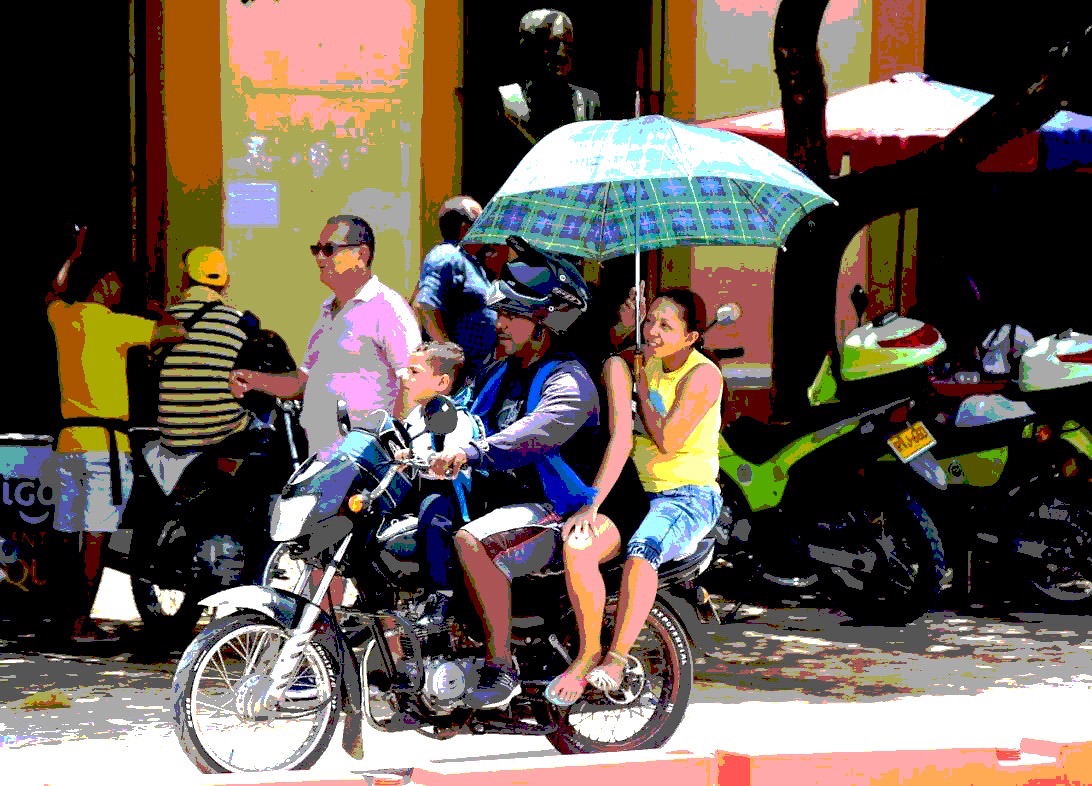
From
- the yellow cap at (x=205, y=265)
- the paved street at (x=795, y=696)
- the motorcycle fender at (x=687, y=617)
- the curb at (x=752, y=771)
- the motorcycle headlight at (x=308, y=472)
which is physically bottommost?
the paved street at (x=795, y=696)

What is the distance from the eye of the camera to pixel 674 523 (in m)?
7.26

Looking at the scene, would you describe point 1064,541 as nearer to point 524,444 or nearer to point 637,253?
point 637,253

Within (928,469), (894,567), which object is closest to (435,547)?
(894,567)

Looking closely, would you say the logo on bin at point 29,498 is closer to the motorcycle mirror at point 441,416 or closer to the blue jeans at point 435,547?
the blue jeans at point 435,547

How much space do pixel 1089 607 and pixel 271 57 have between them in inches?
250

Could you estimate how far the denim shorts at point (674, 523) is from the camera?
7.14 metres

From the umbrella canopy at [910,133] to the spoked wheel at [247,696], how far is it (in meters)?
5.67

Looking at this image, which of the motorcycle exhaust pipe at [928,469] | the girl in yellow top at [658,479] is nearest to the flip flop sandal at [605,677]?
the girl in yellow top at [658,479]

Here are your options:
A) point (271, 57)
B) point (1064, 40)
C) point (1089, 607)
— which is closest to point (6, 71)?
point (271, 57)

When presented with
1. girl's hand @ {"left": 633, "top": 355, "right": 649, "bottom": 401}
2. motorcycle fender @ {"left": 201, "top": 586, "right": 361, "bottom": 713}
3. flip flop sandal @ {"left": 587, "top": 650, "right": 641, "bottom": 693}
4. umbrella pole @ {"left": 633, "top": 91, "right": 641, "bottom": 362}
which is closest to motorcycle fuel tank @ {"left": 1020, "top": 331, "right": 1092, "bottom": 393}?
umbrella pole @ {"left": 633, "top": 91, "right": 641, "bottom": 362}

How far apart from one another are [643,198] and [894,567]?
2.72 meters

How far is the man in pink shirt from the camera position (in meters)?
8.43

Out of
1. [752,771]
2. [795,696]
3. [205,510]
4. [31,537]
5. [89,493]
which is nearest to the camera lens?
[752,771]

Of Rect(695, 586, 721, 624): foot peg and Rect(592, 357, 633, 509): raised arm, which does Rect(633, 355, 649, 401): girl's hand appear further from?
Rect(695, 586, 721, 624): foot peg
